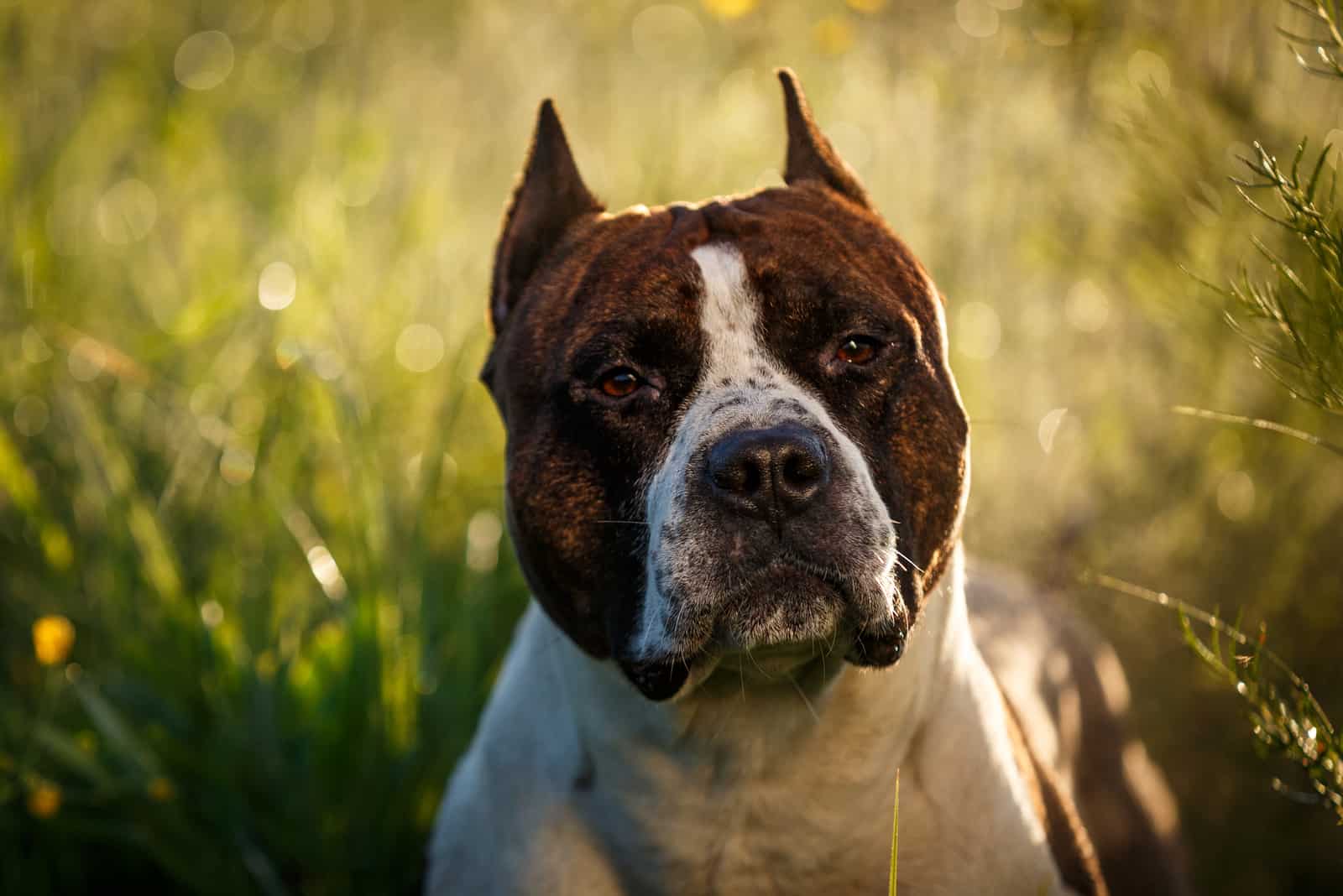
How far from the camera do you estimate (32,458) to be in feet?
13.2

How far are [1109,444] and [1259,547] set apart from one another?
59 cm

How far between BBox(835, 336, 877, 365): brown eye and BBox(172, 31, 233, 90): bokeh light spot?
13.4 feet

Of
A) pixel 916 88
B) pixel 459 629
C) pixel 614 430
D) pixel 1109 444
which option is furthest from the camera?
pixel 916 88

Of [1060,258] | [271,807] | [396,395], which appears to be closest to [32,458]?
[396,395]

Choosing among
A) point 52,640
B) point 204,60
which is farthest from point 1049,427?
Answer: point 204,60

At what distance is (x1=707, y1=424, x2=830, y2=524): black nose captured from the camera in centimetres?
212

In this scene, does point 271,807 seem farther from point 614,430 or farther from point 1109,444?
point 1109,444

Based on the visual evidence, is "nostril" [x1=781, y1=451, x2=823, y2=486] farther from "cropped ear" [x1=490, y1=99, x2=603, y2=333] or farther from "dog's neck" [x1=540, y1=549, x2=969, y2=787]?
"cropped ear" [x1=490, y1=99, x2=603, y2=333]

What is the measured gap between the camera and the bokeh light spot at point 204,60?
5.72 metres

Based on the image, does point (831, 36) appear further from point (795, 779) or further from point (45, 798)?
point (45, 798)

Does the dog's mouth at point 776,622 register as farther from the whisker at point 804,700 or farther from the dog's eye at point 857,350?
the dog's eye at point 857,350

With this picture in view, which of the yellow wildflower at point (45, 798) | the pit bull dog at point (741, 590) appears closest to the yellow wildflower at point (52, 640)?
the yellow wildflower at point (45, 798)

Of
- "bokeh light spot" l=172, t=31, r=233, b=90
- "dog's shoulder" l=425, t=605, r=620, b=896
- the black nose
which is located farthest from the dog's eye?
"bokeh light spot" l=172, t=31, r=233, b=90

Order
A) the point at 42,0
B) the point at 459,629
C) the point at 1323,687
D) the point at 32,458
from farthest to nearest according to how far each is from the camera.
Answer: the point at 42,0
the point at 32,458
the point at 1323,687
the point at 459,629
